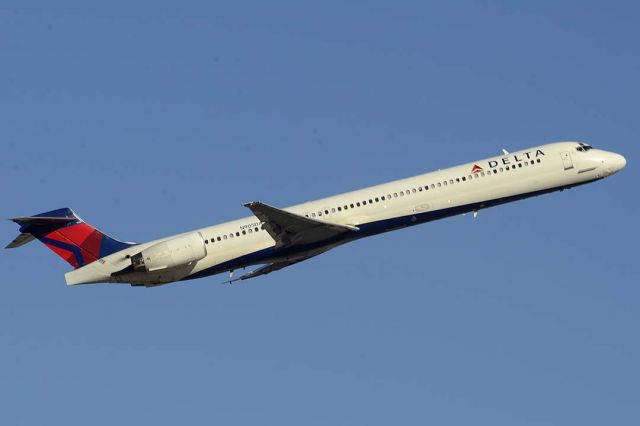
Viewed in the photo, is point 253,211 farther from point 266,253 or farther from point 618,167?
point 618,167

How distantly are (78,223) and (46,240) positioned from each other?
5.60ft

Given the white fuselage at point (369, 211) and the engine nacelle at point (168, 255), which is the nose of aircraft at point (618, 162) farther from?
the engine nacelle at point (168, 255)

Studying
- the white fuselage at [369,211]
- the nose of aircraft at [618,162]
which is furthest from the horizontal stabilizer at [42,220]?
the nose of aircraft at [618,162]

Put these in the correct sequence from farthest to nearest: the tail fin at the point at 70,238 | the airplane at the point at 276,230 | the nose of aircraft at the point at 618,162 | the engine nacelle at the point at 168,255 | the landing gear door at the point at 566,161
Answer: the nose of aircraft at the point at 618,162 < the landing gear door at the point at 566,161 < the tail fin at the point at 70,238 < the airplane at the point at 276,230 < the engine nacelle at the point at 168,255

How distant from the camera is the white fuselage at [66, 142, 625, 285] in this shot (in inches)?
1832

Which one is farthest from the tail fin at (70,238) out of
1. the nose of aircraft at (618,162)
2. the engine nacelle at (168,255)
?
the nose of aircraft at (618,162)

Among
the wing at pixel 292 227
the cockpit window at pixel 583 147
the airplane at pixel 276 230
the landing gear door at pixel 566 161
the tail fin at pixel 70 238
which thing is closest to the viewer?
the wing at pixel 292 227

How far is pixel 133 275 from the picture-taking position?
1813 inches

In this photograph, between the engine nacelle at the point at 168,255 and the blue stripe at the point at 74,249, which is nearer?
the engine nacelle at the point at 168,255

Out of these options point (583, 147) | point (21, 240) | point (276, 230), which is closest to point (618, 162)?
point (583, 147)

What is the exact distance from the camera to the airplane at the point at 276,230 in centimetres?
4572

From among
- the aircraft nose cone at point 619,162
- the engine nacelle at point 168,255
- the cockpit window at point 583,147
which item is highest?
the cockpit window at point 583,147

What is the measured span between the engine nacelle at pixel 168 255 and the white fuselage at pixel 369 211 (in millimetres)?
513

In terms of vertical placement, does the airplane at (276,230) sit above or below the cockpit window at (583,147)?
below
